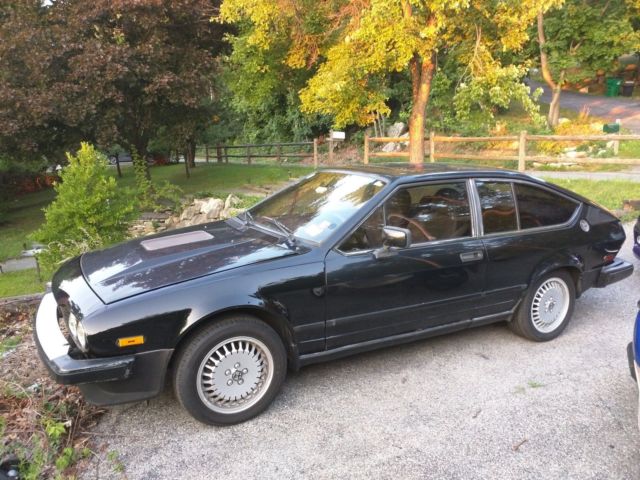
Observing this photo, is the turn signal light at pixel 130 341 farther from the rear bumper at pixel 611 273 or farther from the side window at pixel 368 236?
the rear bumper at pixel 611 273

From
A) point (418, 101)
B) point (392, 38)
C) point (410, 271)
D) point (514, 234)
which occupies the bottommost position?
point (410, 271)

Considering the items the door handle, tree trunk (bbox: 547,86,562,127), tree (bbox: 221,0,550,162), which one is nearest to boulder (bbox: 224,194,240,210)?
tree (bbox: 221,0,550,162)

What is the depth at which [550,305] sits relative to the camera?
14.0 feet

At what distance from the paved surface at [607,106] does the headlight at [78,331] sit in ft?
67.7

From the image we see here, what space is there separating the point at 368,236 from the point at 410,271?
401 mm

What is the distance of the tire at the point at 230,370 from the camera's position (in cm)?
294

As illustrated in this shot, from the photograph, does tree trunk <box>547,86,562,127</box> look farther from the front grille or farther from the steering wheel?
the front grille

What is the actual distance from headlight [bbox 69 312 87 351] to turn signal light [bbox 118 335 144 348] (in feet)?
0.65

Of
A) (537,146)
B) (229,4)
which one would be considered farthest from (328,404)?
(537,146)

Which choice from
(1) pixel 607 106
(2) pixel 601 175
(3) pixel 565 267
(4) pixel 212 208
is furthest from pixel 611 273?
(1) pixel 607 106

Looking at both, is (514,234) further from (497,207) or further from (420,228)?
(420,228)

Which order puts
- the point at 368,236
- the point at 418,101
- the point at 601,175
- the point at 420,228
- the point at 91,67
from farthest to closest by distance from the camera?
the point at 601,175 → the point at 418,101 → the point at 91,67 → the point at 420,228 → the point at 368,236

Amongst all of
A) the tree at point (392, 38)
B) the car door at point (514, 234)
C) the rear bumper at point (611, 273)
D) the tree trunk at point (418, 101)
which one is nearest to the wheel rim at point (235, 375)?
the car door at point (514, 234)

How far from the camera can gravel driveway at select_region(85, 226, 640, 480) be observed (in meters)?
2.73
